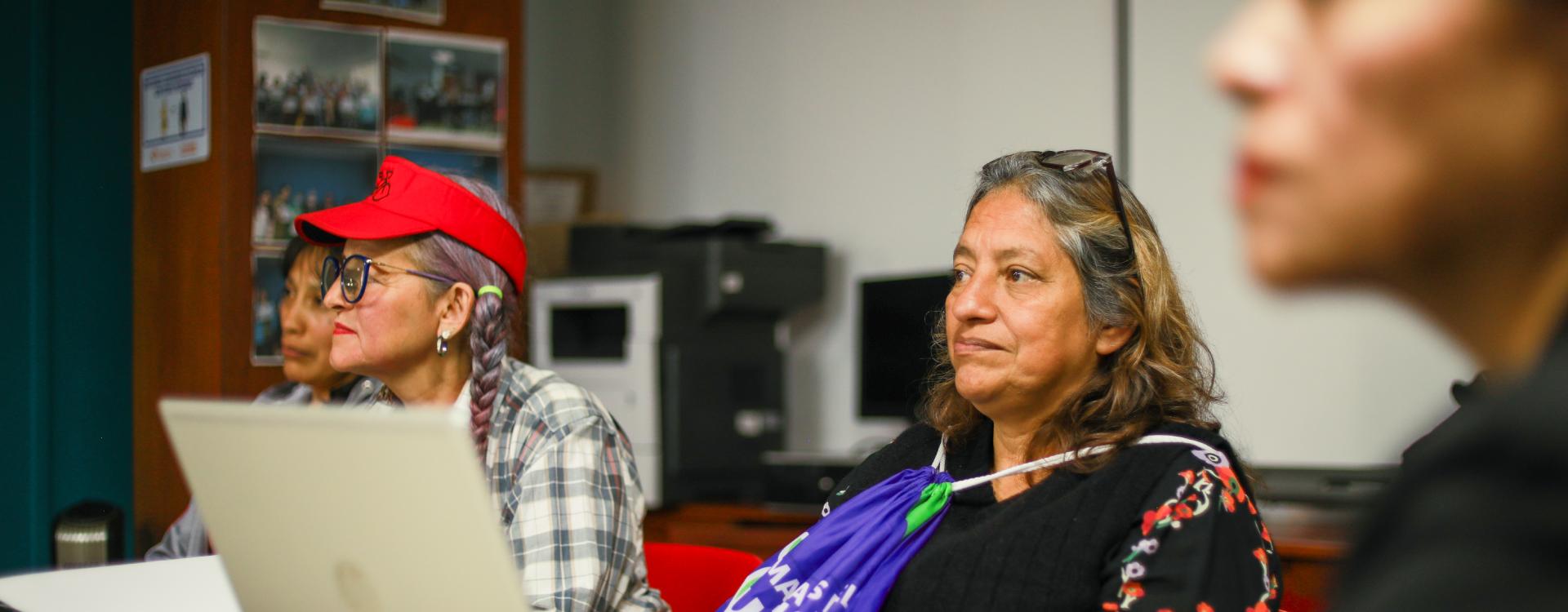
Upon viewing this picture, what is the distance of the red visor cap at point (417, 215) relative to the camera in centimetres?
180

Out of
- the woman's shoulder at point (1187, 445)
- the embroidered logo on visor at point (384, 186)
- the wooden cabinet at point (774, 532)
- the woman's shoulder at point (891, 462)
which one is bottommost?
the wooden cabinet at point (774, 532)

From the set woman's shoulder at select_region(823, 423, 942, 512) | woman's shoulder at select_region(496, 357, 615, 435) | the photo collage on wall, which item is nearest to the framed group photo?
the photo collage on wall

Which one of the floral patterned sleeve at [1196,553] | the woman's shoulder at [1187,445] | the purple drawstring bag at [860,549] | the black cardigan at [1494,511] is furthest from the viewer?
the purple drawstring bag at [860,549]

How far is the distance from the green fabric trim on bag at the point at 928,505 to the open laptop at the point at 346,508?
695 millimetres

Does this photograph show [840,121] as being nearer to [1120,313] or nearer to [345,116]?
[345,116]

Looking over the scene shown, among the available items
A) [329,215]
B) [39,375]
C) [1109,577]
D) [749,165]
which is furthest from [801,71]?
[1109,577]

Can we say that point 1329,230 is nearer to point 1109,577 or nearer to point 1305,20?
point 1305,20

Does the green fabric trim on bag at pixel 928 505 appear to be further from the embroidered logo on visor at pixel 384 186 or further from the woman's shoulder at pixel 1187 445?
the embroidered logo on visor at pixel 384 186

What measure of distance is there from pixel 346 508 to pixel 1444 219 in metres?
0.79

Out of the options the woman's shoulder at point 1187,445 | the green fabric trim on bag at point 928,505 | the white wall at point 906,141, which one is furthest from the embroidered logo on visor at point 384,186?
the white wall at point 906,141

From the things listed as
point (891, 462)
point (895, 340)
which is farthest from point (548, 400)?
point (895, 340)

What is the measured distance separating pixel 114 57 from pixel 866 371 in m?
2.33

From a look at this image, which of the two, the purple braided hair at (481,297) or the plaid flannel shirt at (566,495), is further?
the purple braided hair at (481,297)

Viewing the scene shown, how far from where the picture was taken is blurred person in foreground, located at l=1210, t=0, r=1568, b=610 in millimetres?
351
